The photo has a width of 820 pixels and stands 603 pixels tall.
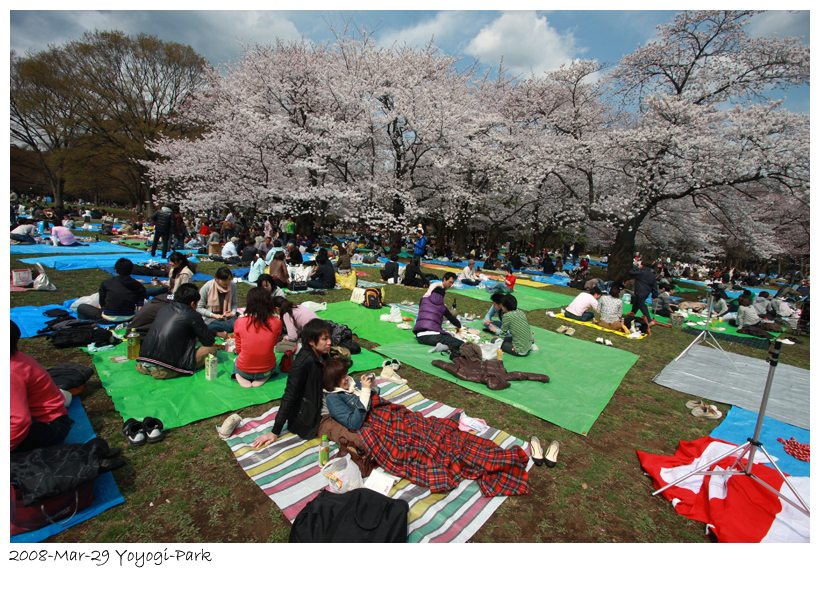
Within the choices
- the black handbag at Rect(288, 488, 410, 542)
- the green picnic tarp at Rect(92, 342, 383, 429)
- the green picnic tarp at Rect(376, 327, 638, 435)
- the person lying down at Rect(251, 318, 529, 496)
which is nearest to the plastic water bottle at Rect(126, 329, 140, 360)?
the green picnic tarp at Rect(92, 342, 383, 429)

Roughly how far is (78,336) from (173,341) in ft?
6.51

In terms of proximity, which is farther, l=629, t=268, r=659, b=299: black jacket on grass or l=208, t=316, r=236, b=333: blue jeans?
l=629, t=268, r=659, b=299: black jacket on grass

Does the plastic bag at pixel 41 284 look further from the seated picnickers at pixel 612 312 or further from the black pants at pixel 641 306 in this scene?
the black pants at pixel 641 306

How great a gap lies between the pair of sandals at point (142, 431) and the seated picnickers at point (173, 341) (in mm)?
1151

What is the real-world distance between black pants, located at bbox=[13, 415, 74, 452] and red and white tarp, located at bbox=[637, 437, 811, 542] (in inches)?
216

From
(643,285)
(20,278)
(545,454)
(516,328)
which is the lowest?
(545,454)

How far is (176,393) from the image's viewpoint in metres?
4.53

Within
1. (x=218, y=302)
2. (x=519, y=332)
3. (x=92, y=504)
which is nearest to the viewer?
(x=92, y=504)

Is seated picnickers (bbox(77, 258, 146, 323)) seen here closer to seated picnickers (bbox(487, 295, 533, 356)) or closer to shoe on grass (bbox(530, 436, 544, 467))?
seated picnickers (bbox(487, 295, 533, 356))

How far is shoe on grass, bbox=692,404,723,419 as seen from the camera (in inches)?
203

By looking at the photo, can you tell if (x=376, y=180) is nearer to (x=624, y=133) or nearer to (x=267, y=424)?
(x=624, y=133)

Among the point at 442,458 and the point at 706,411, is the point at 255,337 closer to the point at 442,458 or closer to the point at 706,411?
the point at 442,458

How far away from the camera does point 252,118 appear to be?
1656 cm

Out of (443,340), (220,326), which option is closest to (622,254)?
(443,340)
